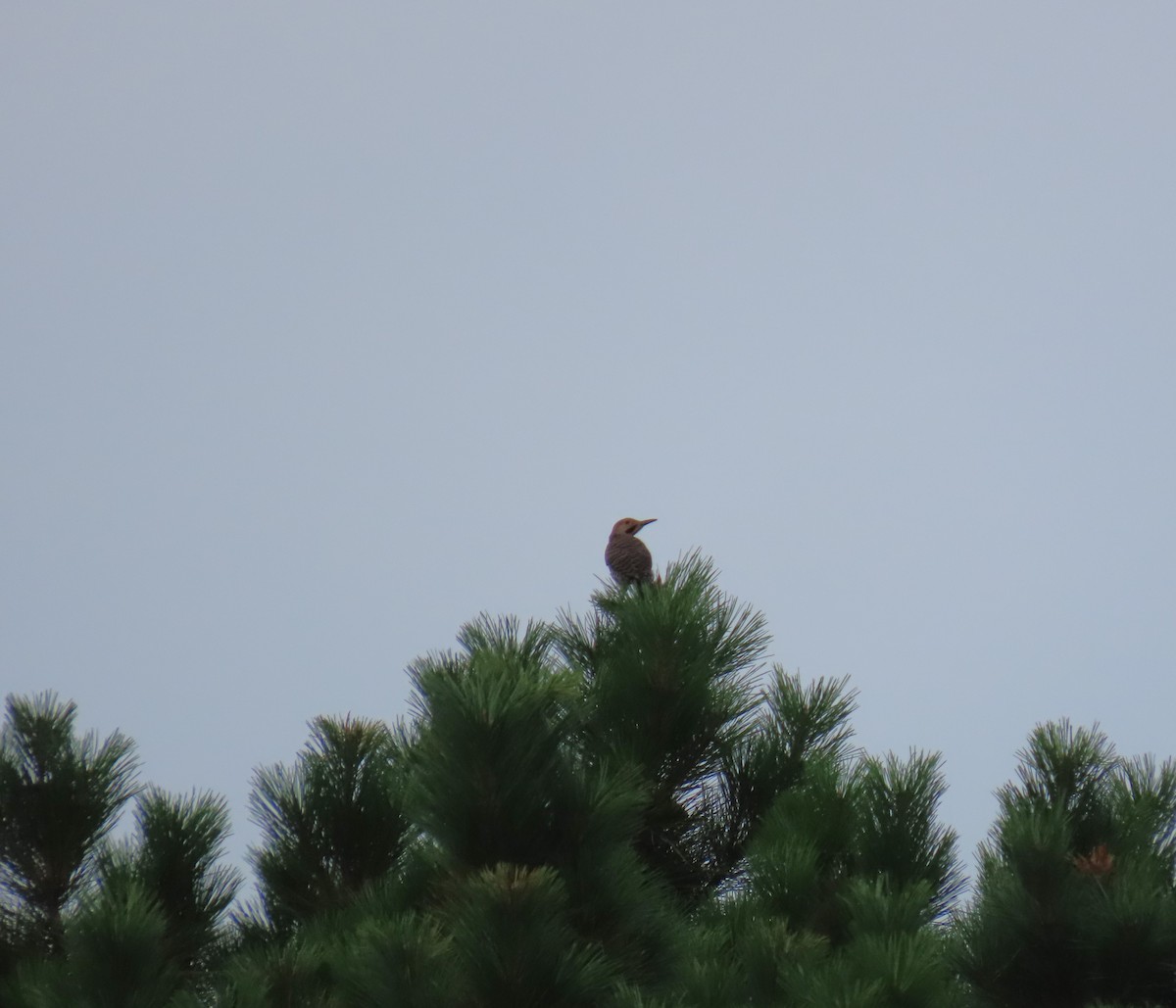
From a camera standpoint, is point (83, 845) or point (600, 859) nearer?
point (600, 859)

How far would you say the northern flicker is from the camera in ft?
17.4

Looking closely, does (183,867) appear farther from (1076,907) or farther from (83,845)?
(1076,907)

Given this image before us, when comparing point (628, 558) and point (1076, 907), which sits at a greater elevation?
point (628, 558)

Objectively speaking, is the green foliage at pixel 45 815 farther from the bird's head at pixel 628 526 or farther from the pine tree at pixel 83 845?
the bird's head at pixel 628 526

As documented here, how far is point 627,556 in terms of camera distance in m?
5.39

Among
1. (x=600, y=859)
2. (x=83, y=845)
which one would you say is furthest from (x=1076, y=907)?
(x=83, y=845)

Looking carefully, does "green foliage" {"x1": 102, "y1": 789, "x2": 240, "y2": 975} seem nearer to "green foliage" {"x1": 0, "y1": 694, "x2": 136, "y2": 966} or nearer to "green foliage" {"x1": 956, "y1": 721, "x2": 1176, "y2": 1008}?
"green foliage" {"x1": 0, "y1": 694, "x2": 136, "y2": 966}

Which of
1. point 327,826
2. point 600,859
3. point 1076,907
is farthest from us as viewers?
point 327,826

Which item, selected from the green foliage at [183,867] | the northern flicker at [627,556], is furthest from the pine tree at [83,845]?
the northern flicker at [627,556]

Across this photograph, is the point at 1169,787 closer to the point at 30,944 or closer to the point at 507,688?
the point at 507,688

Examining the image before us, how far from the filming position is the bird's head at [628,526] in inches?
221

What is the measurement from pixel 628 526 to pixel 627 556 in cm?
31

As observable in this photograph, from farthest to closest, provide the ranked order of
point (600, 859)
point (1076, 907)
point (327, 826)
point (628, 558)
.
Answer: point (628, 558), point (327, 826), point (1076, 907), point (600, 859)

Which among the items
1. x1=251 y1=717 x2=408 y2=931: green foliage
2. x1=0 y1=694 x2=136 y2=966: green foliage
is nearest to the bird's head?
x1=251 y1=717 x2=408 y2=931: green foliage
